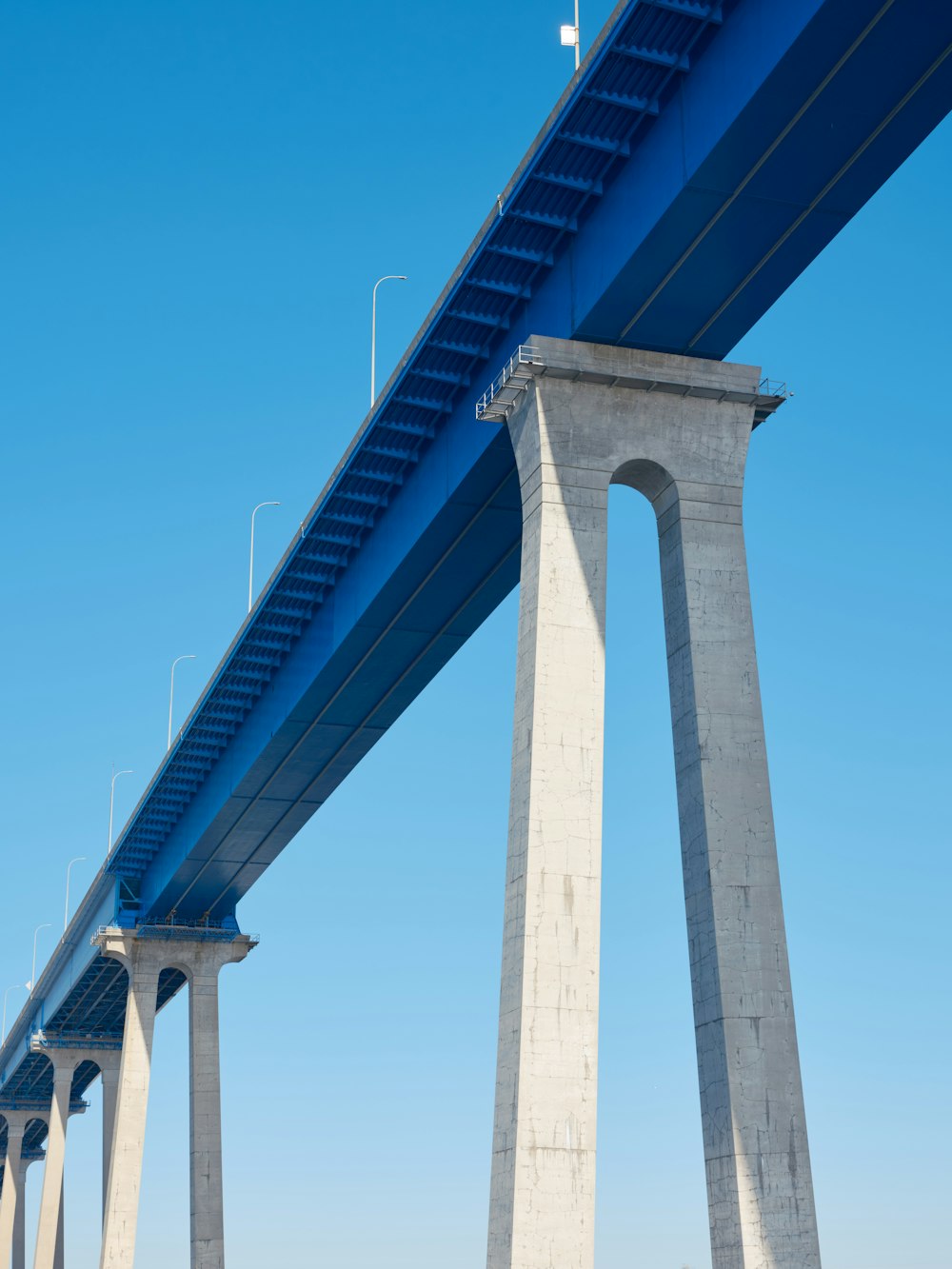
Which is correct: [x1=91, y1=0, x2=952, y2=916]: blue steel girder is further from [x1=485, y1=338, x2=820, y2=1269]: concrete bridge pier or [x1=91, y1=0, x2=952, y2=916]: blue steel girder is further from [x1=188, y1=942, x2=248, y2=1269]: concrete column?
[x1=188, y1=942, x2=248, y2=1269]: concrete column

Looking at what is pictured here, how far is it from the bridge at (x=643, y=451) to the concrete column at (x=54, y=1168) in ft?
162

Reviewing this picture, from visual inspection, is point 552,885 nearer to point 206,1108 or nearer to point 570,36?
point 570,36

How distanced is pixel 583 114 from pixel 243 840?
30065 millimetres

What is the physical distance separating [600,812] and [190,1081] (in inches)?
1339

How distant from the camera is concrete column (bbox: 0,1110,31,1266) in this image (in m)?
93.1

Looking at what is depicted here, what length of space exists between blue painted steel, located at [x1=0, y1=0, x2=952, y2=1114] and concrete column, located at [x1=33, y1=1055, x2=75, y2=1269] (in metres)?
36.7

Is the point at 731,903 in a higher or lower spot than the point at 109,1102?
lower

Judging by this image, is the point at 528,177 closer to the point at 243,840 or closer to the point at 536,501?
the point at 536,501

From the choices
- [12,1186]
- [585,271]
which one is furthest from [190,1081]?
[12,1186]

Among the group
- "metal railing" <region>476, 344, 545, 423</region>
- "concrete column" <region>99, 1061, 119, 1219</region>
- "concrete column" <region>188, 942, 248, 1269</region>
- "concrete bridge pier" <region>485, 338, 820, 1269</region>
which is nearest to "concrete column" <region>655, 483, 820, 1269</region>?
"concrete bridge pier" <region>485, 338, 820, 1269</region>

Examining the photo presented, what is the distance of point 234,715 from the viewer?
45031mm

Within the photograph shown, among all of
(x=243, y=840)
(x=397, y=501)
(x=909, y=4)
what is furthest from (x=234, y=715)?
(x=909, y=4)

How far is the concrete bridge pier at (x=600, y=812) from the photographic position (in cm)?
2197

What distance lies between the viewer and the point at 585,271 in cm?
2498
